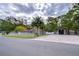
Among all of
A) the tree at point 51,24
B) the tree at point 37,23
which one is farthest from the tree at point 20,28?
the tree at point 51,24

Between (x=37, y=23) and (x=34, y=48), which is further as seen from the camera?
(x=37, y=23)

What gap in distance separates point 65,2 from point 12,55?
133 cm

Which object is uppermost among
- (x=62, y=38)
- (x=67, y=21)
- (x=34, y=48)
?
(x=67, y=21)

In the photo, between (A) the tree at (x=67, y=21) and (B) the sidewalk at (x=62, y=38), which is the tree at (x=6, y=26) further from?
(A) the tree at (x=67, y=21)

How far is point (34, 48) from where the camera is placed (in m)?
3.74

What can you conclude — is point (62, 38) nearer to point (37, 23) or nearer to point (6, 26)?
point (37, 23)

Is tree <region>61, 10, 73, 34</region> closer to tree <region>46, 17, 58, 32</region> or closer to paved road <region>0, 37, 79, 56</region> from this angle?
tree <region>46, 17, 58, 32</region>

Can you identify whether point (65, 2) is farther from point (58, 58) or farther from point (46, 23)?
point (58, 58)

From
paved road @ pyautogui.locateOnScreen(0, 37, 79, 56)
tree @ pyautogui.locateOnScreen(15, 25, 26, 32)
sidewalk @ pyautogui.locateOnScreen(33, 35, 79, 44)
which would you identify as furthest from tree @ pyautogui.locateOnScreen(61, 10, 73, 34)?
tree @ pyautogui.locateOnScreen(15, 25, 26, 32)

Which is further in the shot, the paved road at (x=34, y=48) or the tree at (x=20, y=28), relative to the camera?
the tree at (x=20, y=28)

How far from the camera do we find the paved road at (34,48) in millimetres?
3641

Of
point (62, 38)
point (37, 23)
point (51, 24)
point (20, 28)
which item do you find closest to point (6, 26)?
point (20, 28)

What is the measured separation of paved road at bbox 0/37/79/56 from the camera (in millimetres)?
3641

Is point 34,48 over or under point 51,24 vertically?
under
